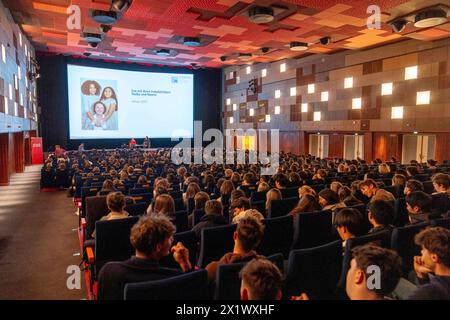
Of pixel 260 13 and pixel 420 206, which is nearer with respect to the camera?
pixel 420 206

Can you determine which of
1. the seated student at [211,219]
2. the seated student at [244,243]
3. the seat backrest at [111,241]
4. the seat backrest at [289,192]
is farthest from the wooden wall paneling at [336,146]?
the seated student at [244,243]

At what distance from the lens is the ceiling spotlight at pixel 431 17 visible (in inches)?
384

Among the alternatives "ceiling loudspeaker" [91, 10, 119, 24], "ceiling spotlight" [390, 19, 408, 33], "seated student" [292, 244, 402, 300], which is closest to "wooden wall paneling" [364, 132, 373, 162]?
"ceiling spotlight" [390, 19, 408, 33]

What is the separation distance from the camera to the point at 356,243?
284 centimetres

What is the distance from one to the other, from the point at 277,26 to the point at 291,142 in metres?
8.46

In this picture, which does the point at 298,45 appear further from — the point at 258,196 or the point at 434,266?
the point at 434,266

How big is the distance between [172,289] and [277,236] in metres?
2.27

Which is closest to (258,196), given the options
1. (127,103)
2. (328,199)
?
(328,199)

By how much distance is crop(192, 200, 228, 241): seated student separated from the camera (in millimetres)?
3816

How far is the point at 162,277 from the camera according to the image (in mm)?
2217

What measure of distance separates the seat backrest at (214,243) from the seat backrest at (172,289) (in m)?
1.15

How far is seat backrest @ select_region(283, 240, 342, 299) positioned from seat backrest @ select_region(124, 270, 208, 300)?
0.74m
